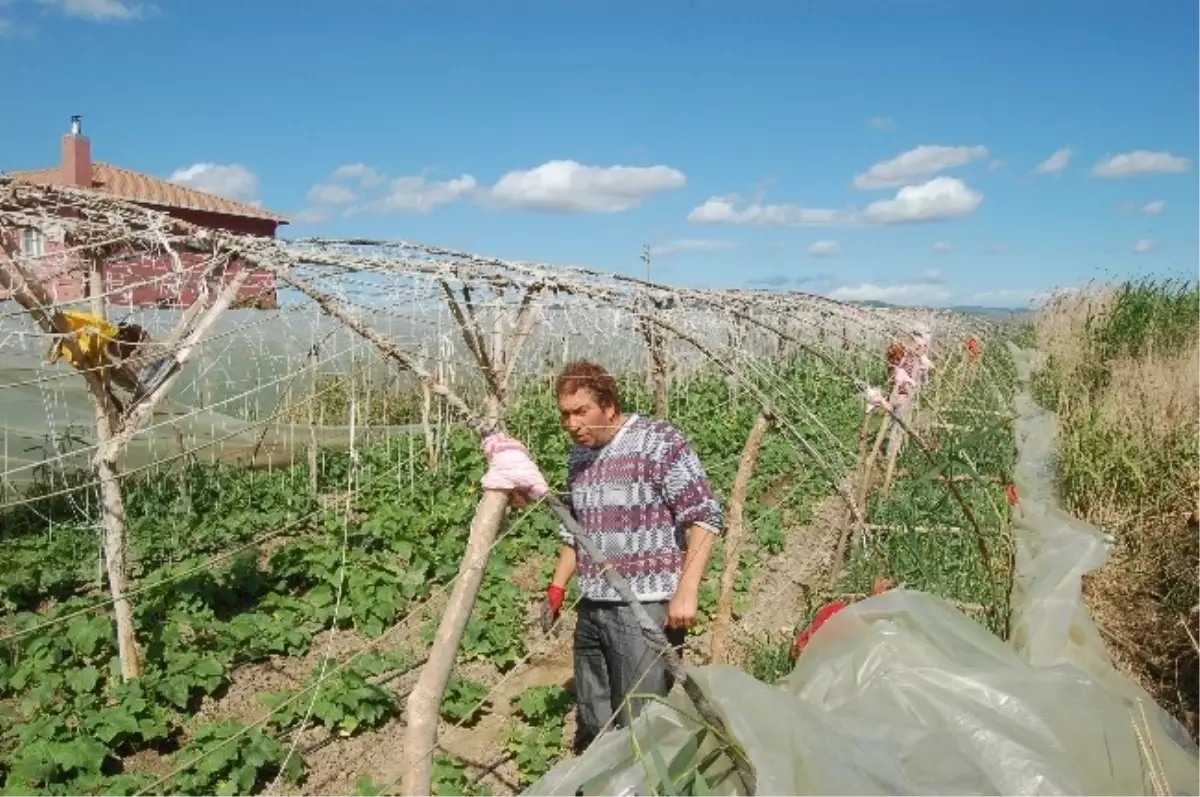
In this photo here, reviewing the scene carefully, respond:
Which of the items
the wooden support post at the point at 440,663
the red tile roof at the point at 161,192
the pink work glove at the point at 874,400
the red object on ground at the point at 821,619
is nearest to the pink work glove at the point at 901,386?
the pink work glove at the point at 874,400

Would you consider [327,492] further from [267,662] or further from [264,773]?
[264,773]

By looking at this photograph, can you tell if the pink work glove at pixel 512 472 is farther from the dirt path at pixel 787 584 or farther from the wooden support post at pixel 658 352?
the wooden support post at pixel 658 352

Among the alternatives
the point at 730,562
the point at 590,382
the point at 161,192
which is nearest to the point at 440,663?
the point at 590,382

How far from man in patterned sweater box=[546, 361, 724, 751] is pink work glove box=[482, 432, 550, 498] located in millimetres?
571

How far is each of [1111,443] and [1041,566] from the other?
3.26m

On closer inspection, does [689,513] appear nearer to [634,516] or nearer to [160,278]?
[634,516]

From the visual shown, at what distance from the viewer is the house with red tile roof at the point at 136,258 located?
12.0 ft

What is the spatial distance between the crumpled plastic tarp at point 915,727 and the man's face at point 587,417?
94 cm

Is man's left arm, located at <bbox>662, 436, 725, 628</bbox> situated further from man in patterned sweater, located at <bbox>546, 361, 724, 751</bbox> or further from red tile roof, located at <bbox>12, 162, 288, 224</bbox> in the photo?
red tile roof, located at <bbox>12, 162, 288, 224</bbox>

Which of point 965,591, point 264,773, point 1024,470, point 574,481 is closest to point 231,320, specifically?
point 264,773

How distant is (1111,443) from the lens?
6945 millimetres

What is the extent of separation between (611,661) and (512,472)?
1005mm

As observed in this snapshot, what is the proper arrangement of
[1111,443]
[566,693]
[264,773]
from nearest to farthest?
[264,773] < [566,693] < [1111,443]

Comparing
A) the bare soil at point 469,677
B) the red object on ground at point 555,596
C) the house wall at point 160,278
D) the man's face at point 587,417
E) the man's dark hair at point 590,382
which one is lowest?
the bare soil at point 469,677
